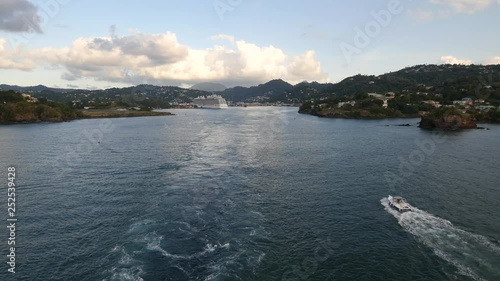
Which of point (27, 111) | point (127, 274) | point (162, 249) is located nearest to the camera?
point (127, 274)

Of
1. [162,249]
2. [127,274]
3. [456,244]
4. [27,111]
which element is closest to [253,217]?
[162,249]

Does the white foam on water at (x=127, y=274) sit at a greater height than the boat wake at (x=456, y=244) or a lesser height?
lesser

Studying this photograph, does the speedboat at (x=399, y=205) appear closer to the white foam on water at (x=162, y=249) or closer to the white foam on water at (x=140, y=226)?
the white foam on water at (x=162, y=249)

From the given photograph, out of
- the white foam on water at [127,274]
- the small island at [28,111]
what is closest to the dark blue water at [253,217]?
the white foam on water at [127,274]

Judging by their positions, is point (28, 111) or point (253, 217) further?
point (28, 111)

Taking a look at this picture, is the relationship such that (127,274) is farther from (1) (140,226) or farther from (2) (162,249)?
(1) (140,226)

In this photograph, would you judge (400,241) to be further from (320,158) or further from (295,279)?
(320,158)

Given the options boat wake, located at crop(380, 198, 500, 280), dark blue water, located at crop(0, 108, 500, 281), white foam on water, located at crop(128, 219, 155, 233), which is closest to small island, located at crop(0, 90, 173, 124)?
dark blue water, located at crop(0, 108, 500, 281)
